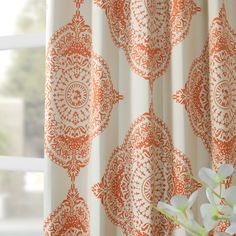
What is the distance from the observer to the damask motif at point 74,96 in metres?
1.24

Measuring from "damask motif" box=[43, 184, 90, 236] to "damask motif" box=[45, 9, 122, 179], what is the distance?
7cm

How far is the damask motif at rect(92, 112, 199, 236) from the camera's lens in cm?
117

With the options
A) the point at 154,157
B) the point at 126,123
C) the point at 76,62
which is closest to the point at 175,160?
the point at 154,157

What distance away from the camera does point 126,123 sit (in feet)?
4.18

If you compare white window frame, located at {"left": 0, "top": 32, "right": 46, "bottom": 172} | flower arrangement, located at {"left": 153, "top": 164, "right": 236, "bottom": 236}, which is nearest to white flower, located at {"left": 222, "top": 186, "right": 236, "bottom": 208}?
flower arrangement, located at {"left": 153, "top": 164, "right": 236, "bottom": 236}

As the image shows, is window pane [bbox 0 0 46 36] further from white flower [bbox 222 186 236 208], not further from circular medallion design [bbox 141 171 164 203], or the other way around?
white flower [bbox 222 186 236 208]

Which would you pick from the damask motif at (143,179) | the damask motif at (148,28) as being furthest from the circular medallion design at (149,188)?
the damask motif at (148,28)

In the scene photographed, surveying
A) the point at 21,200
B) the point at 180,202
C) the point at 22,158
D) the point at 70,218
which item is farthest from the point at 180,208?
the point at 21,200

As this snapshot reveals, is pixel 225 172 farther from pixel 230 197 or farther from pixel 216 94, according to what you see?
pixel 216 94

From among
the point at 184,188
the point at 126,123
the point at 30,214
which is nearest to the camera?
the point at 184,188

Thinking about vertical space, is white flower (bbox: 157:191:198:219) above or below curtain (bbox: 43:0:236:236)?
below

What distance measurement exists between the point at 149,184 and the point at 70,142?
0.26m

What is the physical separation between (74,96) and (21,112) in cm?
62

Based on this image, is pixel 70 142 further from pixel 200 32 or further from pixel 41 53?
pixel 41 53
